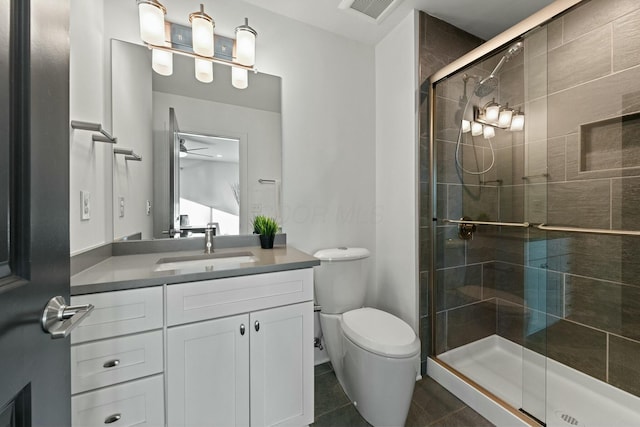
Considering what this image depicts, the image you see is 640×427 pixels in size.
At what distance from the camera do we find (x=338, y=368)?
1607mm

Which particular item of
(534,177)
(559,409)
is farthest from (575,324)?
(534,177)

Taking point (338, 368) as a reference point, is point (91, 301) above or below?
above

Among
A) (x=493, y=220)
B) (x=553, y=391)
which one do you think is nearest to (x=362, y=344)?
(x=553, y=391)

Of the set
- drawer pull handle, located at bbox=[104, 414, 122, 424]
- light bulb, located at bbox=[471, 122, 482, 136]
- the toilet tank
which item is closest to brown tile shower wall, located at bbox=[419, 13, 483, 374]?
light bulb, located at bbox=[471, 122, 482, 136]

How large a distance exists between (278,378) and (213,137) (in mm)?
1343

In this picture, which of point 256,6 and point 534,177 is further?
point 256,6

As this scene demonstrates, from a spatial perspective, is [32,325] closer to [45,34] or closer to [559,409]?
[45,34]

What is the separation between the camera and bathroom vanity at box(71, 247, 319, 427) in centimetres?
87

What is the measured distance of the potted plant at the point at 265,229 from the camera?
5.17ft

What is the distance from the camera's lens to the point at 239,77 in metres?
1.59

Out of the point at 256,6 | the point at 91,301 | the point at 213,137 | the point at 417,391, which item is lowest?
the point at 417,391

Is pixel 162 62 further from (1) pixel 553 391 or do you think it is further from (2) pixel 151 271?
(1) pixel 553 391

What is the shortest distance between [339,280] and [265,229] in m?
0.56

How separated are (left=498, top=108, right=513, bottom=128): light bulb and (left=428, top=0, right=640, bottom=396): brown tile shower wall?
0.08 meters
